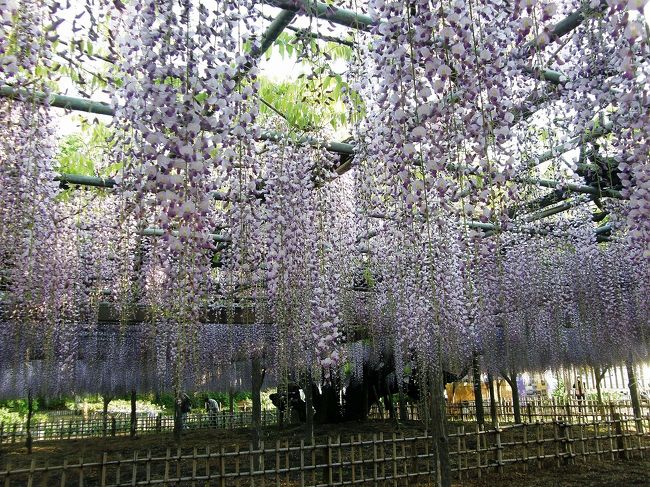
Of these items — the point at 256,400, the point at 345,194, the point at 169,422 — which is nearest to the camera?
the point at 345,194

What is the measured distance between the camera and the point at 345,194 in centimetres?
656

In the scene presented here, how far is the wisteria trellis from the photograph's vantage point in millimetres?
2285

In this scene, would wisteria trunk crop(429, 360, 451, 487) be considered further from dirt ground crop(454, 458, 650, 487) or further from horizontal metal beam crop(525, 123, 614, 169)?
horizontal metal beam crop(525, 123, 614, 169)

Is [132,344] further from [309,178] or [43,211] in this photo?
[309,178]

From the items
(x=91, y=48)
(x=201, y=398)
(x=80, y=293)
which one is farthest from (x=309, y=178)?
(x=201, y=398)

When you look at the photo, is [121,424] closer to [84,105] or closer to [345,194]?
[345,194]

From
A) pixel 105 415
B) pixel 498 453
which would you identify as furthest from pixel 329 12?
pixel 105 415

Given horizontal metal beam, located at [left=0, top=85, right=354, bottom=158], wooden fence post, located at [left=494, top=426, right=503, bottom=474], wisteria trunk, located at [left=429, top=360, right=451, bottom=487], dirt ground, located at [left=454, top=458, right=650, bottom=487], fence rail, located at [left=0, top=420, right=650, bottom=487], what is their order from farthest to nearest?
wooden fence post, located at [left=494, top=426, right=503, bottom=474], dirt ground, located at [left=454, top=458, right=650, bottom=487], fence rail, located at [left=0, top=420, right=650, bottom=487], wisteria trunk, located at [left=429, top=360, right=451, bottom=487], horizontal metal beam, located at [left=0, top=85, right=354, bottom=158]

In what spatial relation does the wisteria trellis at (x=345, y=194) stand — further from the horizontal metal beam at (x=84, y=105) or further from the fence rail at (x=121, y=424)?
the fence rail at (x=121, y=424)

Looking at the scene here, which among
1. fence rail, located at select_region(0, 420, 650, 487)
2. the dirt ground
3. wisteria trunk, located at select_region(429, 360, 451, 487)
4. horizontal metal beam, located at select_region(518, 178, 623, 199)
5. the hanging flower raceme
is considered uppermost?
horizontal metal beam, located at select_region(518, 178, 623, 199)

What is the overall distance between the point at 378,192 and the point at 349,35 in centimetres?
168

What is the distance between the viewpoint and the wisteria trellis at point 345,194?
2.29 metres

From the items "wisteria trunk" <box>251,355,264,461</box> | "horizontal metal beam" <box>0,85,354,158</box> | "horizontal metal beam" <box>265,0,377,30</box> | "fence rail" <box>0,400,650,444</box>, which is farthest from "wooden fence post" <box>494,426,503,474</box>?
"fence rail" <box>0,400,650,444</box>

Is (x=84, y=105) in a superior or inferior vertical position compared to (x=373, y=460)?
superior
